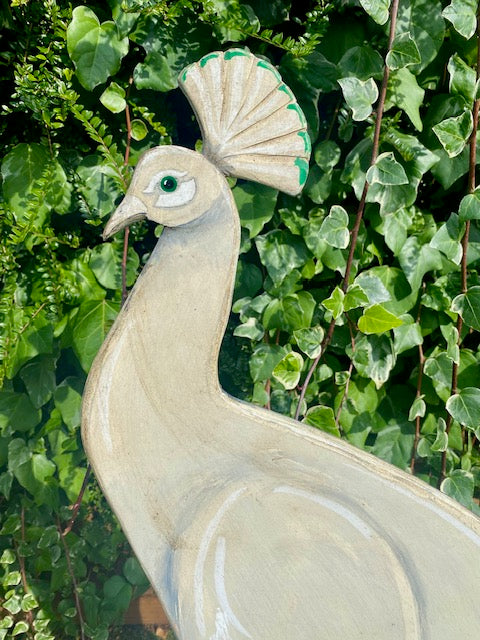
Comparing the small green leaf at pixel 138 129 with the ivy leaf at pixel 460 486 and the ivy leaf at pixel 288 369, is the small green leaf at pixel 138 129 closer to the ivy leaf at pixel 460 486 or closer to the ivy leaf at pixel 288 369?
the ivy leaf at pixel 288 369

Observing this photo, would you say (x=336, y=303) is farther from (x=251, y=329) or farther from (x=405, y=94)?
(x=405, y=94)

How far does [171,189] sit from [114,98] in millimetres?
358

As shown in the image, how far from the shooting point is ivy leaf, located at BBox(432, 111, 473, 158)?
847 mm

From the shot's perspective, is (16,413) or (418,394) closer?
(418,394)

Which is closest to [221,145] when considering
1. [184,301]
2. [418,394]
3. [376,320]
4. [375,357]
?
[184,301]

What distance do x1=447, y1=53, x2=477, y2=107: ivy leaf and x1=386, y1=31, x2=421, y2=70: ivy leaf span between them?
0.28 ft

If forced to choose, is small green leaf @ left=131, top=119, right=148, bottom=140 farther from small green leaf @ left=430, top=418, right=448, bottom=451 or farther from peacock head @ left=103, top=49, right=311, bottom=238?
small green leaf @ left=430, top=418, right=448, bottom=451

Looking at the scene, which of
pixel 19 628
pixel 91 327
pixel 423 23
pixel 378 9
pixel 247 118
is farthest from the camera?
pixel 19 628

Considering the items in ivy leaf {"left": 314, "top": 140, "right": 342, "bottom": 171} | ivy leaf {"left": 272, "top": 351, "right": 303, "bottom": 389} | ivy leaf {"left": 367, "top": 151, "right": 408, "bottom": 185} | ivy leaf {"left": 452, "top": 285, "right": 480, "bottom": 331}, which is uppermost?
ivy leaf {"left": 367, "top": 151, "right": 408, "bottom": 185}

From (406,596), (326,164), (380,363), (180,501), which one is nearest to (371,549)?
(406,596)

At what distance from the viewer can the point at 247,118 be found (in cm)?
62

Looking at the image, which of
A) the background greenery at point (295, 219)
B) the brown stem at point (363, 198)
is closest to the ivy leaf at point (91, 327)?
the background greenery at point (295, 219)

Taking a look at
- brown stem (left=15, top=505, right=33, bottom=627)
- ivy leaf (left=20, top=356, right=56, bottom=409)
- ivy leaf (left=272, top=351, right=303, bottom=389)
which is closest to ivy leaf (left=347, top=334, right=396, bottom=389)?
ivy leaf (left=272, top=351, right=303, bottom=389)

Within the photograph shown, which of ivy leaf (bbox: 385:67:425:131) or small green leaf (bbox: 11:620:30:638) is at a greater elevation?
ivy leaf (bbox: 385:67:425:131)
